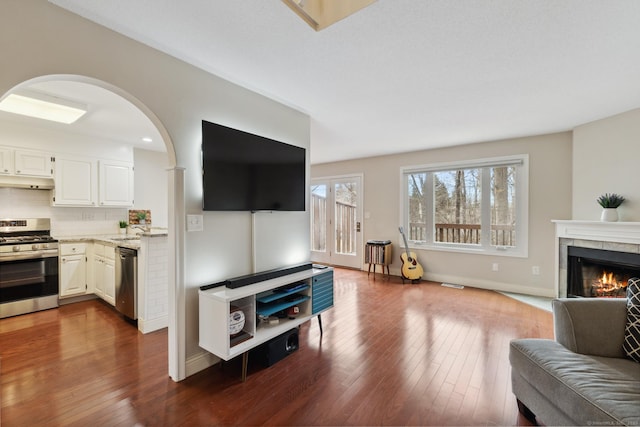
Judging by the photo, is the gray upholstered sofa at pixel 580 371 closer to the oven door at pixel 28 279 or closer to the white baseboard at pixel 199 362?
the white baseboard at pixel 199 362

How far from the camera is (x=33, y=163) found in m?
3.52

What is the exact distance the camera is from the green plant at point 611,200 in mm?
3148

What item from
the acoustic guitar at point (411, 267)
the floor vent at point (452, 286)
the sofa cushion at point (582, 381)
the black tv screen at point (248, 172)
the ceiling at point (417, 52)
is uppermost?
the ceiling at point (417, 52)

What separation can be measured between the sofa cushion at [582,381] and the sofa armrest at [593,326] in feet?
0.20

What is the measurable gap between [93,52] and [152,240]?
182 cm

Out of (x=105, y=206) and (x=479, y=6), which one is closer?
(x=479, y=6)

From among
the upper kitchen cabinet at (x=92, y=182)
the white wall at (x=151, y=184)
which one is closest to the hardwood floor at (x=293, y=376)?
the upper kitchen cabinet at (x=92, y=182)

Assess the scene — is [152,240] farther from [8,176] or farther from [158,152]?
Answer: [158,152]

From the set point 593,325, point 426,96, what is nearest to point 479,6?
point 426,96

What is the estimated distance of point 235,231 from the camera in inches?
93.9

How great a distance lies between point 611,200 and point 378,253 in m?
3.16

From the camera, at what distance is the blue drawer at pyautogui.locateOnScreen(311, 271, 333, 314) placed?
2.62m

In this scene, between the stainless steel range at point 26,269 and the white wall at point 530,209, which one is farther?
the white wall at point 530,209

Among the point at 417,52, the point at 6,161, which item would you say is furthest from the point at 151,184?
the point at 417,52
